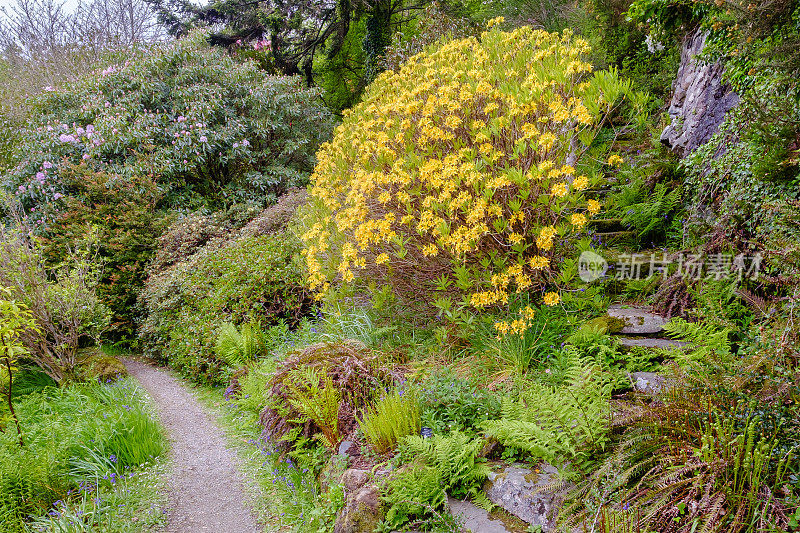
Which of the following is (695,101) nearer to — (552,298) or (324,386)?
(552,298)

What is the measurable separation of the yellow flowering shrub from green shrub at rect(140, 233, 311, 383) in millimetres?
1606

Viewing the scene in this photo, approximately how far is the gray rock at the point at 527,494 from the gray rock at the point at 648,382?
69 cm

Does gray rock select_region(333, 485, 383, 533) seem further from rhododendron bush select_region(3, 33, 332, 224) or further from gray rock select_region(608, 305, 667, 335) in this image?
rhododendron bush select_region(3, 33, 332, 224)

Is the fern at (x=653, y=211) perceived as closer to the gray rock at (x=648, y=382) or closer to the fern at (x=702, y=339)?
the fern at (x=702, y=339)

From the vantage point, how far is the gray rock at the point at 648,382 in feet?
8.58

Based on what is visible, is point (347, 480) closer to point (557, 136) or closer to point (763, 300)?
point (763, 300)

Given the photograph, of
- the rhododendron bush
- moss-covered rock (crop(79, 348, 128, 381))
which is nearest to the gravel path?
moss-covered rock (crop(79, 348, 128, 381))

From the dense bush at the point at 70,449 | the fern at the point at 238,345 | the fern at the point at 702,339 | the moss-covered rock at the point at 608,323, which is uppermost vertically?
the fern at the point at 702,339

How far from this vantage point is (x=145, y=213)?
8.47m

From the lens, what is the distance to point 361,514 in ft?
A: 8.53

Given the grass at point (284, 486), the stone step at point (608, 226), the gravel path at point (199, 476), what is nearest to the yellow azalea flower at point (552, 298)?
the stone step at point (608, 226)

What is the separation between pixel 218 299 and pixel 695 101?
18.3 feet
